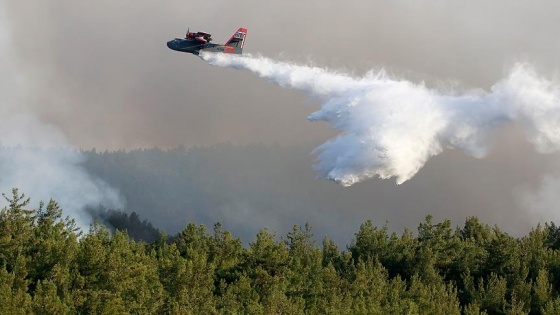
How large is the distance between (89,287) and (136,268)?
13.9 ft

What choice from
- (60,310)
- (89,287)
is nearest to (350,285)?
(89,287)

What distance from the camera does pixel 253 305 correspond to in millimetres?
72938

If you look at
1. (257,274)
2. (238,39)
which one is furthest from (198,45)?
(257,274)

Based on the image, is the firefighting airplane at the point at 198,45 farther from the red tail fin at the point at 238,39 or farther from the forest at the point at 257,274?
the forest at the point at 257,274

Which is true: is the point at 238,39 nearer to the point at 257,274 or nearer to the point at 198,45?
the point at 198,45

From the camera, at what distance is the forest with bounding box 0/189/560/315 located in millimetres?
72544

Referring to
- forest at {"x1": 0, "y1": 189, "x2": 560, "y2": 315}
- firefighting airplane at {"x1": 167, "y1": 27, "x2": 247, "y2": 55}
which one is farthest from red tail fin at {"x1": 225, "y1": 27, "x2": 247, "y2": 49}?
forest at {"x1": 0, "y1": 189, "x2": 560, "y2": 315}

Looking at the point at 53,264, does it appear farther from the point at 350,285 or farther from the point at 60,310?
the point at 350,285

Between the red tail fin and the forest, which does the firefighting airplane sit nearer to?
the red tail fin

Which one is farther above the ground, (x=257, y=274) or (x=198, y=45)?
(x=198, y=45)

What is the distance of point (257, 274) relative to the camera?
92.1 metres

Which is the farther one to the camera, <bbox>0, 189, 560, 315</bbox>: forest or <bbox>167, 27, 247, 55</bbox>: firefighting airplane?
<bbox>167, 27, 247, 55</bbox>: firefighting airplane

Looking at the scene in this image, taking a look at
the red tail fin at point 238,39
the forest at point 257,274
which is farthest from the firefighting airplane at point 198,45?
the forest at point 257,274

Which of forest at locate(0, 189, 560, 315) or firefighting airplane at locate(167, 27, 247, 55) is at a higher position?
firefighting airplane at locate(167, 27, 247, 55)
